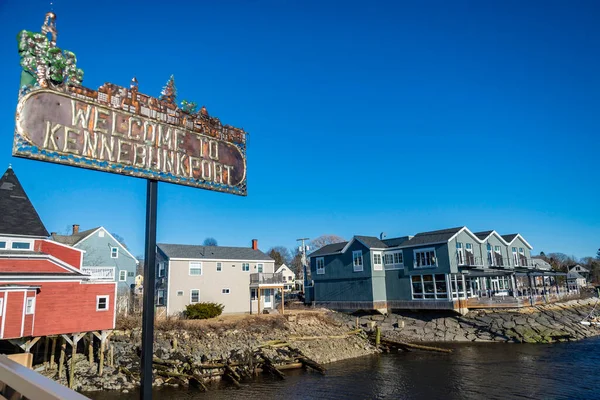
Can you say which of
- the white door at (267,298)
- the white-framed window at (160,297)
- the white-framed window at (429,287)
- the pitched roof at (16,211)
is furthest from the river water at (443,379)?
the white-framed window at (160,297)

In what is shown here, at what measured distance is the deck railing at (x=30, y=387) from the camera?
2.09 meters

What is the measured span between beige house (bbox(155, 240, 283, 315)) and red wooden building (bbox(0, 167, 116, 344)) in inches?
455

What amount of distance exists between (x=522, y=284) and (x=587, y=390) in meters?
37.4

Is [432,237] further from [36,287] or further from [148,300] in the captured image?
[148,300]

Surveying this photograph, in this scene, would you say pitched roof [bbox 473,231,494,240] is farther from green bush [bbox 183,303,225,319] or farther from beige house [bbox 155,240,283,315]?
green bush [bbox 183,303,225,319]

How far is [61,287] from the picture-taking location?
2170cm

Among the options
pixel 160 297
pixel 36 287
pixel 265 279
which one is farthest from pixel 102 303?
pixel 265 279

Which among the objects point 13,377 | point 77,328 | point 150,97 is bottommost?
point 77,328

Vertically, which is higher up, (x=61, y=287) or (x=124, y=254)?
(x=124, y=254)

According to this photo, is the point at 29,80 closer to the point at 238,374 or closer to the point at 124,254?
the point at 238,374

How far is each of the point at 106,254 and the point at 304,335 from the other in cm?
2177

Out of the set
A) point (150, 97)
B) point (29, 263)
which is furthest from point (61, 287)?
point (150, 97)

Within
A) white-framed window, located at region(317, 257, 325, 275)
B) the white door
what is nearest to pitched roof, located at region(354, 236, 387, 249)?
white-framed window, located at region(317, 257, 325, 275)

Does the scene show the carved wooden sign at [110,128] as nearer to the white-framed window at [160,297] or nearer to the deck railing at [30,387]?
the deck railing at [30,387]
